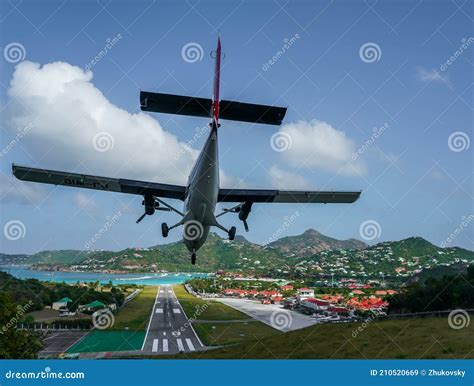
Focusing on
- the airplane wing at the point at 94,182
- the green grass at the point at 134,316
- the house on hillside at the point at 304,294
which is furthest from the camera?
the house on hillside at the point at 304,294

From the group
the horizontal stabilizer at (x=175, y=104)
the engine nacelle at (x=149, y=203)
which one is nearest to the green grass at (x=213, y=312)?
the engine nacelle at (x=149, y=203)

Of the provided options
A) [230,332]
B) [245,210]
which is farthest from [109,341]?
[245,210]

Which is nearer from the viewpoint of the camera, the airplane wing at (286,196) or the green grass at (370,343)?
the airplane wing at (286,196)

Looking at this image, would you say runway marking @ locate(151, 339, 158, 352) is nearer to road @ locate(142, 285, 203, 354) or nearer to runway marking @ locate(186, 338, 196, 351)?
road @ locate(142, 285, 203, 354)

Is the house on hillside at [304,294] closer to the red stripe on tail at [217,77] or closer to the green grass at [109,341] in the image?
the green grass at [109,341]

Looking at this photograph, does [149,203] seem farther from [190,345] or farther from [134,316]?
[134,316]

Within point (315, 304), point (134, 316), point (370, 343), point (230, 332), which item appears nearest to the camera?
point (370, 343)

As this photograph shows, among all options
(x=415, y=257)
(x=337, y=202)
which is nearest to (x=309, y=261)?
(x=415, y=257)

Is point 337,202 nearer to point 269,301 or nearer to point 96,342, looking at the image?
point 96,342
